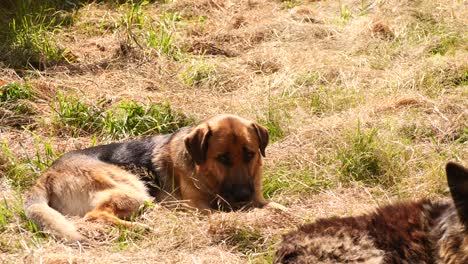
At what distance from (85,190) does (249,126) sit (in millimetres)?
1630

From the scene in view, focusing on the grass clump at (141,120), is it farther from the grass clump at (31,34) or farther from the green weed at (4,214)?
the grass clump at (31,34)

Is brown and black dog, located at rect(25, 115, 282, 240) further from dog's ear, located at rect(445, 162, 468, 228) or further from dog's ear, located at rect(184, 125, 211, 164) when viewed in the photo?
dog's ear, located at rect(445, 162, 468, 228)

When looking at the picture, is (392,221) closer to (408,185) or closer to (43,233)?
(408,185)

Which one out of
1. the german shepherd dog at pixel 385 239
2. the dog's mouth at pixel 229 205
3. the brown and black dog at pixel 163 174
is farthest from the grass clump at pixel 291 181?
the german shepherd dog at pixel 385 239

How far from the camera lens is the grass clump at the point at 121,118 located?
855 cm

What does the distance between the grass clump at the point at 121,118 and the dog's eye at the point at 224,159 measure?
1.44 metres

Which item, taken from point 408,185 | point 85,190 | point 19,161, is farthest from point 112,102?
point 408,185

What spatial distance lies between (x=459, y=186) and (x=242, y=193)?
9.71 feet

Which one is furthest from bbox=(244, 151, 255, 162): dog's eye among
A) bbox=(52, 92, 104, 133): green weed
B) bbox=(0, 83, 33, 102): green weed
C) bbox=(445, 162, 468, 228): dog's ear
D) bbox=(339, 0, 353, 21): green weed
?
bbox=(339, 0, 353, 21): green weed

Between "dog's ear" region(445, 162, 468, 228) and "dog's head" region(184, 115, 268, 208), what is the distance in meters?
2.90

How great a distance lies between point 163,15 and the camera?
503 inches

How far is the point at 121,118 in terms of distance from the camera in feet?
28.3

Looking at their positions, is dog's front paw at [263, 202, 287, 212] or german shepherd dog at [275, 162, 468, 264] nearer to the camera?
german shepherd dog at [275, 162, 468, 264]

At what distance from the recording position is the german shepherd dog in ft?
15.1
